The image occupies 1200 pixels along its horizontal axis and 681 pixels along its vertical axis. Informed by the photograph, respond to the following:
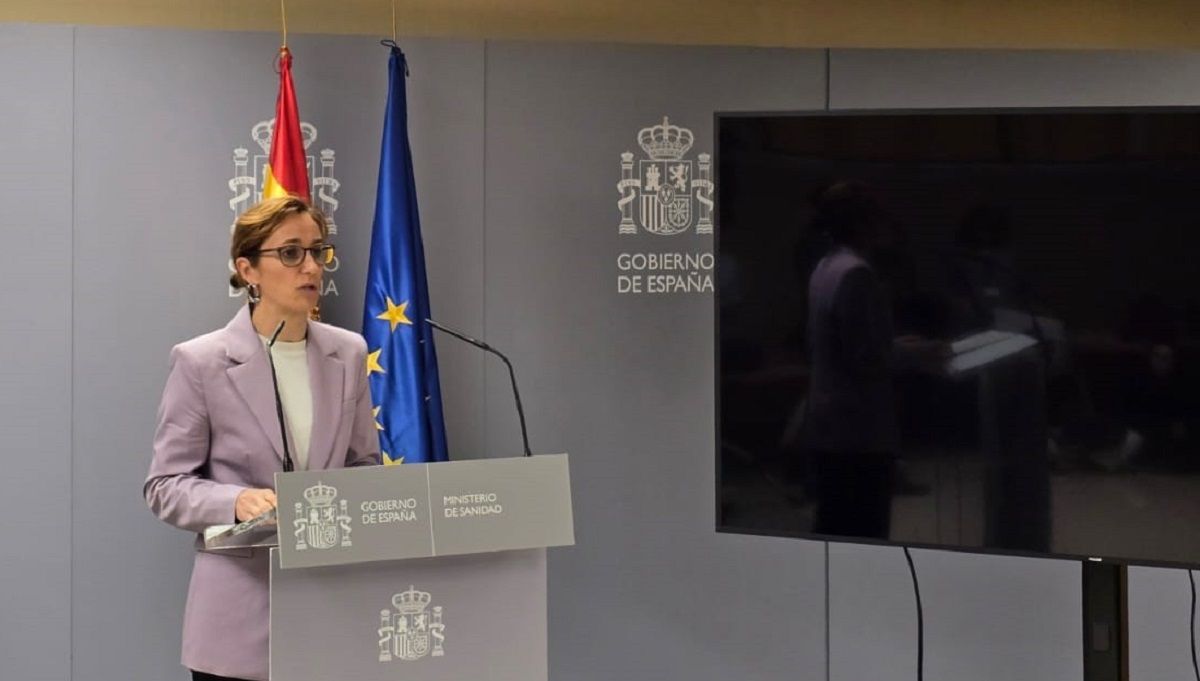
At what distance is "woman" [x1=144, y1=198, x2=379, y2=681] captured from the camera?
8.57ft

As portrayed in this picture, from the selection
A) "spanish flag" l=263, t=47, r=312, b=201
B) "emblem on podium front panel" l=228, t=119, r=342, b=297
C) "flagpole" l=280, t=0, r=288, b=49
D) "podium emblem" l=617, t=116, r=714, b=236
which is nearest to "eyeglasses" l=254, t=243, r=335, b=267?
"spanish flag" l=263, t=47, r=312, b=201

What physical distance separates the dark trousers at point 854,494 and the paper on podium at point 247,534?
4.32ft

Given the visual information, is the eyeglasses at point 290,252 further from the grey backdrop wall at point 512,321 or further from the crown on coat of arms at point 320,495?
the grey backdrop wall at point 512,321

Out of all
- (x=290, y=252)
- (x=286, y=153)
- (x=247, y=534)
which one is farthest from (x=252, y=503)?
(x=286, y=153)

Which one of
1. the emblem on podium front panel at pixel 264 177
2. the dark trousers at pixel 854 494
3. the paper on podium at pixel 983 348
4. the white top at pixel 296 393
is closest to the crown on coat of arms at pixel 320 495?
the white top at pixel 296 393

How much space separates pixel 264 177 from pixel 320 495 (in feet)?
6.32

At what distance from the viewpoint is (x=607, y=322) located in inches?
167

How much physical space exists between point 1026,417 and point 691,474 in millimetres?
1603

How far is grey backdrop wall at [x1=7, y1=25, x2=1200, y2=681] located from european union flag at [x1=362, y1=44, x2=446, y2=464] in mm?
187

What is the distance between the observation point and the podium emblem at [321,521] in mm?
2279

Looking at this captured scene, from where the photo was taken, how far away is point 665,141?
428cm

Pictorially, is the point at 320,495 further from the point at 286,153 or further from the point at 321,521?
→ the point at 286,153

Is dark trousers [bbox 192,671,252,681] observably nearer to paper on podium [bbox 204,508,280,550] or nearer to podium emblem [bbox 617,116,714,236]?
paper on podium [bbox 204,508,280,550]

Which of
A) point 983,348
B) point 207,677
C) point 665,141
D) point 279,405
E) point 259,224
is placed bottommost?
point 207,677
